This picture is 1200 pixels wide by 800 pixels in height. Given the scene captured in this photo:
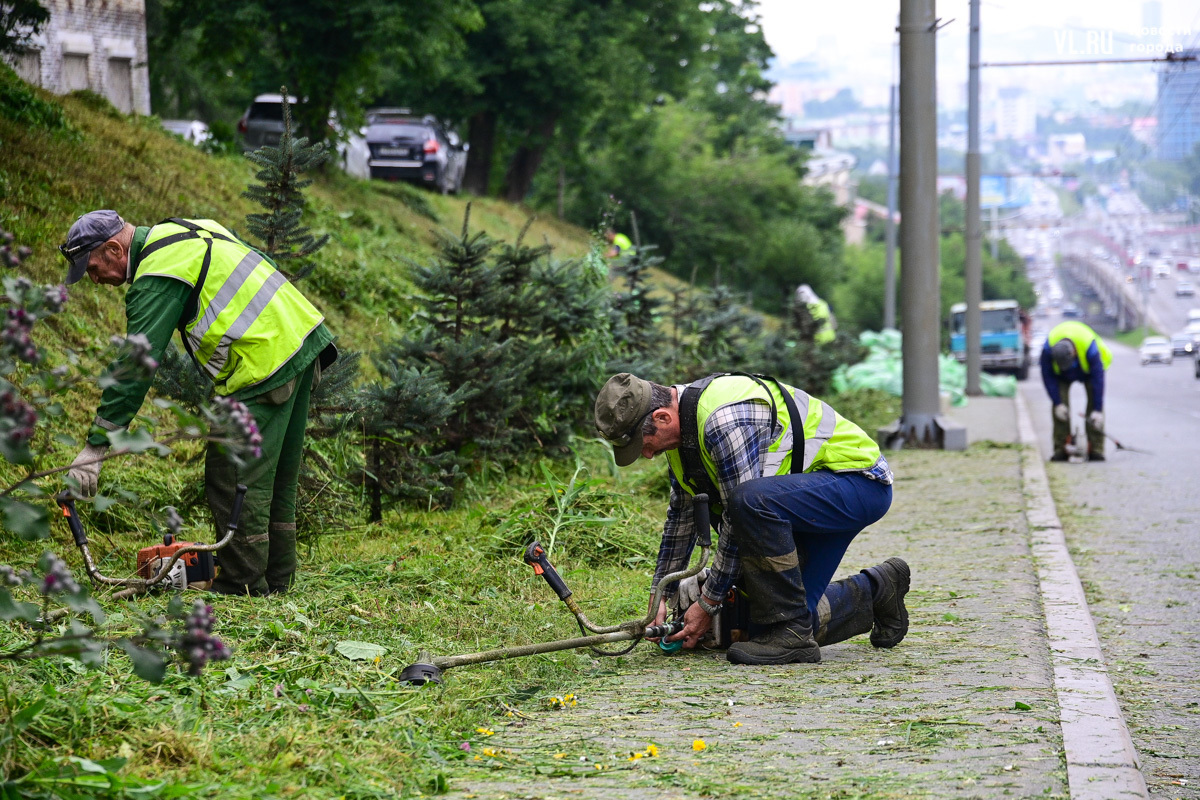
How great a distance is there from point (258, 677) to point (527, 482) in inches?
180

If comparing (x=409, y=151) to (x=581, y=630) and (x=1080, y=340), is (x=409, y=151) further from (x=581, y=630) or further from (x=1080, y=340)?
(x=581, y=630)

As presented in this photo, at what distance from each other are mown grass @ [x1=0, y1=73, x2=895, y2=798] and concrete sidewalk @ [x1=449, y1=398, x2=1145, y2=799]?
27 centimetres

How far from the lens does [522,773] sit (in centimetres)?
378

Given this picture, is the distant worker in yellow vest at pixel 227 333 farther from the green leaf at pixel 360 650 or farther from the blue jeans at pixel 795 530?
the blue jeans at pixel 795 530

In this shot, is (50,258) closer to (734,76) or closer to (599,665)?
(599,665)

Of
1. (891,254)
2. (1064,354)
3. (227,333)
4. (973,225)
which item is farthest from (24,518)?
(891,254)

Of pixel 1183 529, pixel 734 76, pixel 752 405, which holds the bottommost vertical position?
pixel 1183 529

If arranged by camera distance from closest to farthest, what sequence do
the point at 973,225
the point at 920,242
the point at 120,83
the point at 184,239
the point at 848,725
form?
1. the point at 848,725
2. the point at 184,239
3. the point at 920,242
4. the point at 973,225
5. the point at 120,83

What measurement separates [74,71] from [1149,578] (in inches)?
888

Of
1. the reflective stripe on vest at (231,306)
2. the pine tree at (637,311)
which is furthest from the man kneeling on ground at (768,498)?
the pine tree at (637,311)

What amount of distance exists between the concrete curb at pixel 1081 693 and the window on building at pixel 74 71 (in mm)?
21409

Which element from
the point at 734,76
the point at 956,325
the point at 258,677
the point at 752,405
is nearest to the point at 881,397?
the point at 752,405

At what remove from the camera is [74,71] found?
79.9ft

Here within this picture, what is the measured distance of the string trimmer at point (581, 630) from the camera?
15.0 feet
